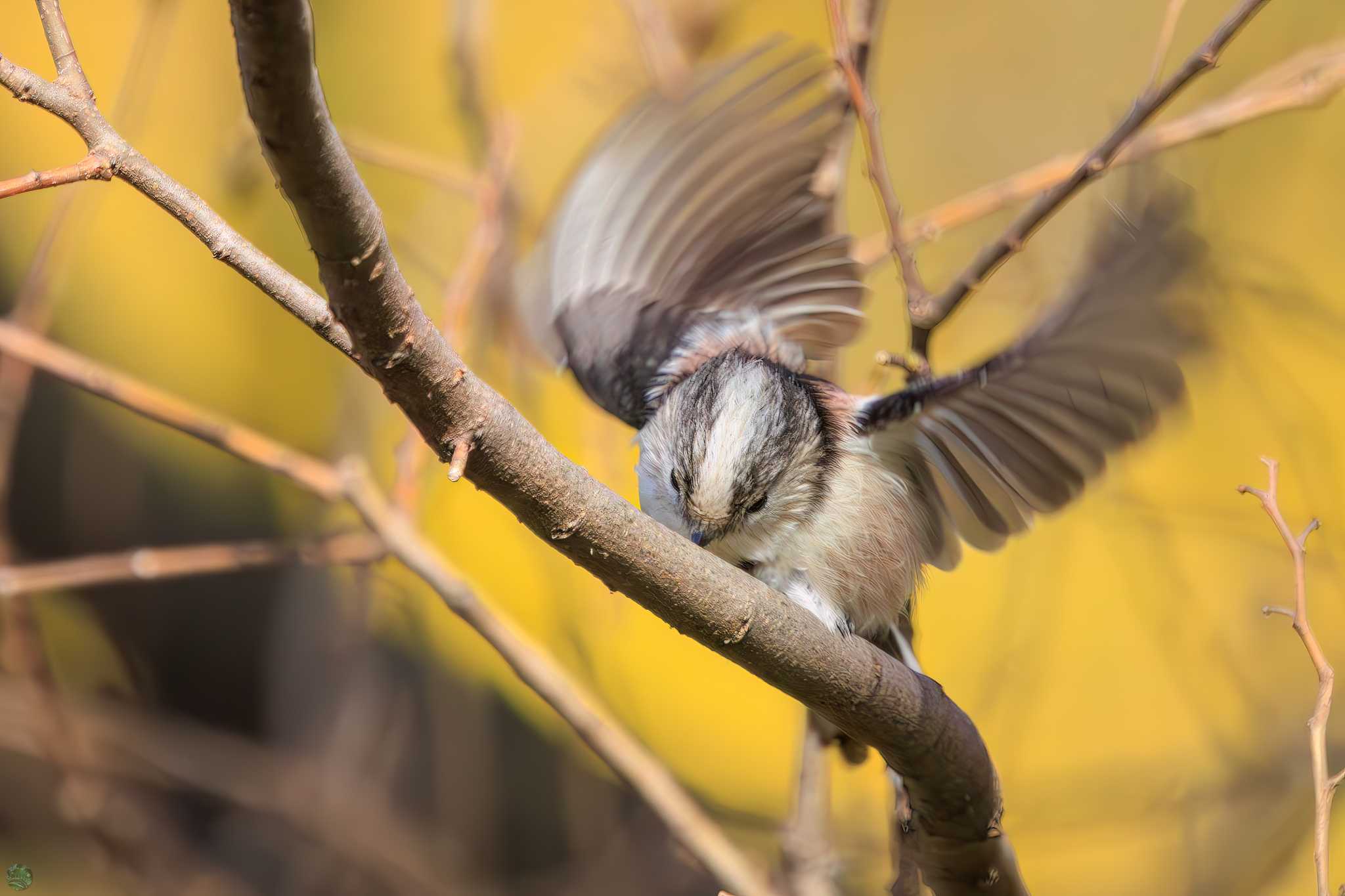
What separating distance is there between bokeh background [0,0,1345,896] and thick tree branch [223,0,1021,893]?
3.91 feet

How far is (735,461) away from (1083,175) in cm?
63

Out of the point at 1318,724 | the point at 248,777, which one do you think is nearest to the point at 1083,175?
the point at 1318,724

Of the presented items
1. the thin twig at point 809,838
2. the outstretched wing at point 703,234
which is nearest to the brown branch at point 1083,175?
the outstretched wing at point 703,234

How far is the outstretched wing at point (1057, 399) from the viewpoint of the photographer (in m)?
1.27

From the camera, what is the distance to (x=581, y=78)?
9.81ft

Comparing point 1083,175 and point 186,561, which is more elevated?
point 1083,175

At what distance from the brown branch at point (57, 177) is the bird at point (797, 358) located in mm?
956

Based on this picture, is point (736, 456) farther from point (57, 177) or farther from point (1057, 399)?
point (57, 177)

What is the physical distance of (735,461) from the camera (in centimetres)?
167

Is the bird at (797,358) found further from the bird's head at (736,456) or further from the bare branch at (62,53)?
the bare branch at (62,53)

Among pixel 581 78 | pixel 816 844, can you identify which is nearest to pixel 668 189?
pixel 581 78

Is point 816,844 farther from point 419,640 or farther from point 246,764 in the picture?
point 246,764

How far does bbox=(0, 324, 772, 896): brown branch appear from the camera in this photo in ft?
5.98

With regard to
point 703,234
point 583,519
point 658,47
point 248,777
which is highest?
point 658,47
